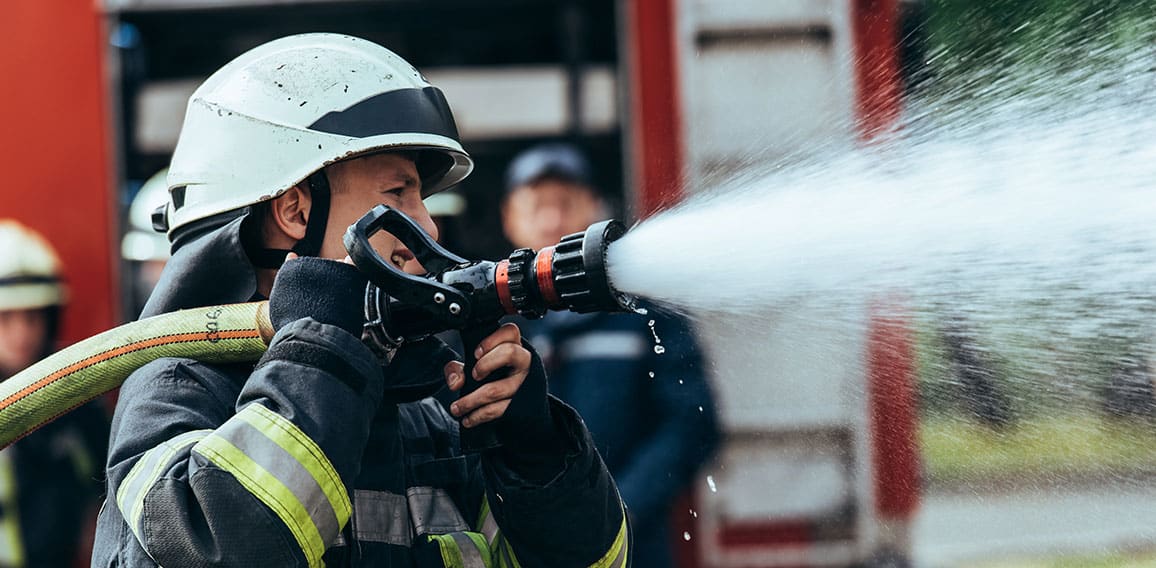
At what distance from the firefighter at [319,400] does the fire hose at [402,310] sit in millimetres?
25

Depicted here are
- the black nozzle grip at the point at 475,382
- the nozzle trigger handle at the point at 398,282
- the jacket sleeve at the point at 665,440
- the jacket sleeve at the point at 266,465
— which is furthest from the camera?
the jacket sleeve at the point at 665,440

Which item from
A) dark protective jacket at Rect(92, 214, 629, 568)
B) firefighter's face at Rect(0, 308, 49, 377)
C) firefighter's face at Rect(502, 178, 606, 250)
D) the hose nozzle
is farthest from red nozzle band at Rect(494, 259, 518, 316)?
firefighter's face at Rect(0, 308, 49, 377)

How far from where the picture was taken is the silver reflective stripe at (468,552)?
1948 mm

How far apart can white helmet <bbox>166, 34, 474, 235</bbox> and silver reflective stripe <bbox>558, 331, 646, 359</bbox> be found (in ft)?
5.32

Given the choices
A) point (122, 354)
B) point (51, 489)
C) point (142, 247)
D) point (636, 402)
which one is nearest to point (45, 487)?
point (51, 489)

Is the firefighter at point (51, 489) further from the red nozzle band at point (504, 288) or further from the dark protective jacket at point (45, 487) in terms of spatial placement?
the red nozzle band at point (504, 288)

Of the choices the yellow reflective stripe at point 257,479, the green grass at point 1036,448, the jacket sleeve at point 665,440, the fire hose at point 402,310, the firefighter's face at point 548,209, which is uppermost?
the firefighter's face at point 548,209

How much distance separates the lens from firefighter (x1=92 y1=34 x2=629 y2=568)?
1.63 meters

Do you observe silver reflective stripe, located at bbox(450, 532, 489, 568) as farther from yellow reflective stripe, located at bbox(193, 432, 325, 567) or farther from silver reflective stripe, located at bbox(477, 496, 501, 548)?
yellow reflective stripe, located at bbox(193, 432, 325, 567)

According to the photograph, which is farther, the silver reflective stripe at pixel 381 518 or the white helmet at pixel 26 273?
the white helmet at pixel 26 273

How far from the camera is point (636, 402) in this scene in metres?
3.69

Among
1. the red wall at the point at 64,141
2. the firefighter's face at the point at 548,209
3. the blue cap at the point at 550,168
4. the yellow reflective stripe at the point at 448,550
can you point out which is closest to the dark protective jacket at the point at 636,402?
the firefighter's face at the point at 548,209

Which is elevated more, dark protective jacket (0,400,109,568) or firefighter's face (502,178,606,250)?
firefighter's face (502,178,606,250)

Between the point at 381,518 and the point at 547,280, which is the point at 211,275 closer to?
the point at 381,518
